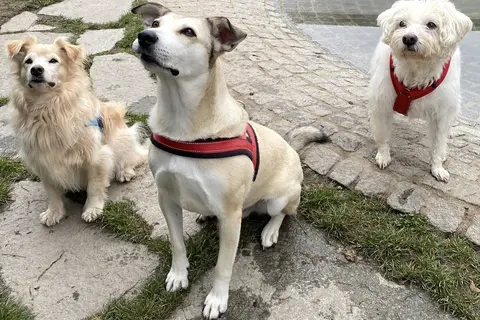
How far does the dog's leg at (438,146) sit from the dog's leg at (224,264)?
7.33ft

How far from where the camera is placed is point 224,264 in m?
2.72

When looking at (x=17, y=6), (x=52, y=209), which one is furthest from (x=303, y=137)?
(x=17, y=6)

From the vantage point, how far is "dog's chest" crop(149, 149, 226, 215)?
2.50m

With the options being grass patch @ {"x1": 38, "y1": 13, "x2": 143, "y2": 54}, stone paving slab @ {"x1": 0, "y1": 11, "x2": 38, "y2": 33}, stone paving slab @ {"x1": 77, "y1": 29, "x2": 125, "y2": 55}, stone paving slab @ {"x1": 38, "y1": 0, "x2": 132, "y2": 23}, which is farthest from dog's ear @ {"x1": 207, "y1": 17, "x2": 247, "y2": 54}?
stone paving slab @ {"x1": 0, "y1": 11, "x2": 38, "y2": 33}

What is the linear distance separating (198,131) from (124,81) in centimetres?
348

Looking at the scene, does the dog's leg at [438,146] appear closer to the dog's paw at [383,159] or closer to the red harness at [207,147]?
the dog's paw at [383,159]

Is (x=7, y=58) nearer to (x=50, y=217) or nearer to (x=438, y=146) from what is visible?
(x=50, y=217)

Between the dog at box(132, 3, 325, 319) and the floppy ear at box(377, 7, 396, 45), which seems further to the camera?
the floppy ear at box(377, 7, 396, 45)

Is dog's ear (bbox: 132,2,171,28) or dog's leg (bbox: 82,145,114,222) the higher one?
dog's ear (bbox: 132,2,171,28)

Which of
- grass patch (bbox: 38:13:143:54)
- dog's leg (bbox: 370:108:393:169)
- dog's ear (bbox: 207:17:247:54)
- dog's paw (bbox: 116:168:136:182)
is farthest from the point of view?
grass patch (bbox: 38:13:143:54)

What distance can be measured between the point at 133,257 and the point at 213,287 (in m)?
0.75

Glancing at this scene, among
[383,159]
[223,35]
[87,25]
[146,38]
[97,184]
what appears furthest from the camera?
[87,25]

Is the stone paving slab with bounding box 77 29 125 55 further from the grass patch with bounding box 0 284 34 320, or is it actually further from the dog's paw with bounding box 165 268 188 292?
the dog's paw with bounding box 165 268 188 292

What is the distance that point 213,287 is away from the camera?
9.32 ft
